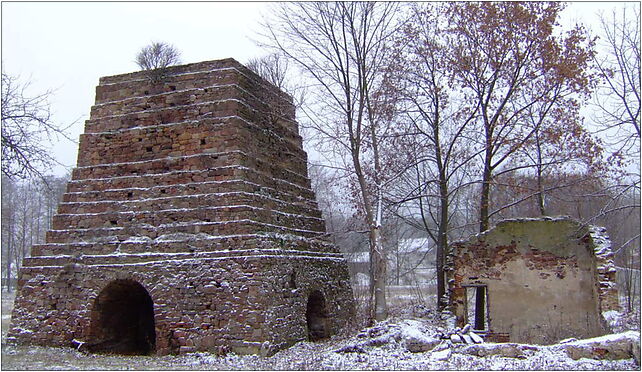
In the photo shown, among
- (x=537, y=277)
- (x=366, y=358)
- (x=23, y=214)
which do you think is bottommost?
(x=366, y=358)

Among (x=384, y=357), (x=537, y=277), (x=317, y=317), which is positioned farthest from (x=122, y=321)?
(x=537, y=277)

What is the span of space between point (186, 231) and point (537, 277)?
8.74 meters

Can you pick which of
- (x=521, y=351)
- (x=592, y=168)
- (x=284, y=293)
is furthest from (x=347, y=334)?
(x=592, y=168)

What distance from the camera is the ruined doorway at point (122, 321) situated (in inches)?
518

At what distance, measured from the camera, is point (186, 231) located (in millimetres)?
12992

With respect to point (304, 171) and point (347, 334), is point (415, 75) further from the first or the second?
point (347, 334)

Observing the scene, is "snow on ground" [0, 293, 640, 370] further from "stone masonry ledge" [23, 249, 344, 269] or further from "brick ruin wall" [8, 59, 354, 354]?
"stone masonry ledge" [23, 249, 344, 269]

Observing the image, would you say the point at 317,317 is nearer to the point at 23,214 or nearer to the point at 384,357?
the point at 384,357

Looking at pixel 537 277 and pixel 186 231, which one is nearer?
pixel 186 231

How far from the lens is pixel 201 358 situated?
1170 cm

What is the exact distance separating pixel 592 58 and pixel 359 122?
7141 mm

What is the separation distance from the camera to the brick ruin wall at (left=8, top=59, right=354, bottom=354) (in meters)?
12.4

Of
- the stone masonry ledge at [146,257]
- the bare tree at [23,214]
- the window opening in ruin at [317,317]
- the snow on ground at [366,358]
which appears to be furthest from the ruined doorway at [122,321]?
the bare tree at [23,214]

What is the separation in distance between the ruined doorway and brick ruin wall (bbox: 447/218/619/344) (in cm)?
804
